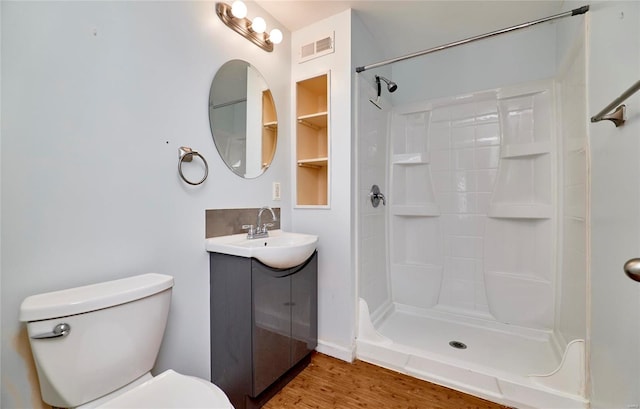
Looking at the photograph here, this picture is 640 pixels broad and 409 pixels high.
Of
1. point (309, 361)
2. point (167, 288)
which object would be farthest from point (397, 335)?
point (167, 288)

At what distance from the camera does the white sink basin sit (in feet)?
4.13

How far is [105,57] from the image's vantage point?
1016 mm

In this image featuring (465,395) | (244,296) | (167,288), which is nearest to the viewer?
(167,288)

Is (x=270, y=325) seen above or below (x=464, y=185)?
below

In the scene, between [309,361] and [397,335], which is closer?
[309,361]

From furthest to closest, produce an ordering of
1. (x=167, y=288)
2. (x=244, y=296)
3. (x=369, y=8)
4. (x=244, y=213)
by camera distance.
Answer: (x=369, y=8) < (x=244, y=213) < (x=244, y=296) < (x=167, y=288)

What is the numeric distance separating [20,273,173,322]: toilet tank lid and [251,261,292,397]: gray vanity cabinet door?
417mm

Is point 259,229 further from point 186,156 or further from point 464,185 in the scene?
point 464,185

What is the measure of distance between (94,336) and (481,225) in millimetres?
2569

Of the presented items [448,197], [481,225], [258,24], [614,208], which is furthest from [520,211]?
[258,24]

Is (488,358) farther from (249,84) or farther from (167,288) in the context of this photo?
(249,84)

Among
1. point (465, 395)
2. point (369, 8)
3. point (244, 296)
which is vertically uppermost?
point (369, 8)

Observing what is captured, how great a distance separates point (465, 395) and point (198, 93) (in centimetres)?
218

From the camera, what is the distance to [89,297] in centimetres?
82
